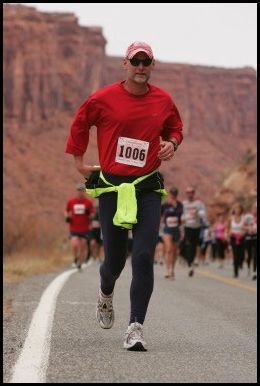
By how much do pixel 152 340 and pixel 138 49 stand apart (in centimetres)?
222

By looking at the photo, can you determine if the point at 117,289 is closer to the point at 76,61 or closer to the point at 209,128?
the point at 76,61

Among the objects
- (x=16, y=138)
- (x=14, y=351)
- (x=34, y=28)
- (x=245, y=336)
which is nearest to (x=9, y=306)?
(x=245, y=336)

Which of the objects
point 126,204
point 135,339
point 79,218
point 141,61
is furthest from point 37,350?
point 79,218

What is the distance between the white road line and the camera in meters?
5.61

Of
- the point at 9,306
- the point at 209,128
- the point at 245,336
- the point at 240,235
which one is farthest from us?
the point at 209,128

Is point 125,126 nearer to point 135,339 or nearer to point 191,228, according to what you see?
point 135,339

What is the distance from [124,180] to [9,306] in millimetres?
3870

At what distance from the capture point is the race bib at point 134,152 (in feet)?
24.1

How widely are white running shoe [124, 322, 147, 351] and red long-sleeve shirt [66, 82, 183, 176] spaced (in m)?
1.12

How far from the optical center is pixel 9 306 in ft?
35.4

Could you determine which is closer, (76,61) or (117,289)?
(117,289)

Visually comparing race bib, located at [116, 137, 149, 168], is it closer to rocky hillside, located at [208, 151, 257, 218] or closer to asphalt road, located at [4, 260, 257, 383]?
asphalt road, located at [4, 260, 257, 383]

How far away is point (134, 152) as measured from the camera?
7352mm

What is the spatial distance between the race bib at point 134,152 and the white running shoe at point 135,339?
118 cm
